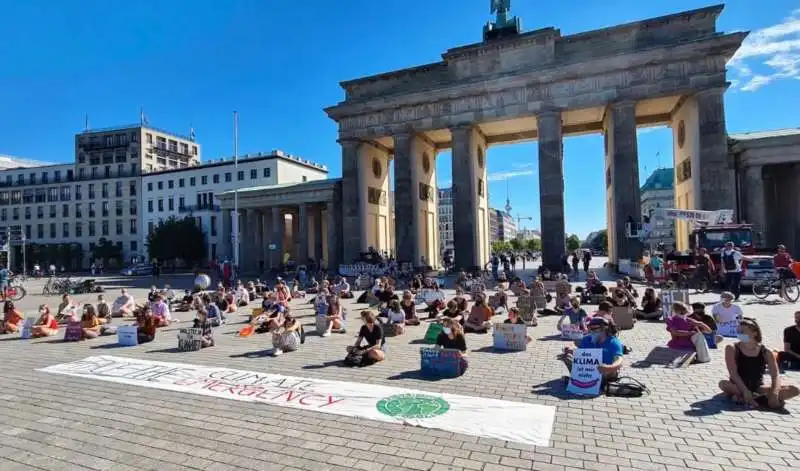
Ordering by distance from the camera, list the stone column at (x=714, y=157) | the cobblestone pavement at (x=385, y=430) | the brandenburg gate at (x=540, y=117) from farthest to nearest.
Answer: the brandenburg gate at (x=540, y=117) < the stone column at (x=714, y=157) < the cobblestone pavement at (x=385, y=430)

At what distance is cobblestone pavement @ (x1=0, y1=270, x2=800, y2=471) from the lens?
5.11 meters

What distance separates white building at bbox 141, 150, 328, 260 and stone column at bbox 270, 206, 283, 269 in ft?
52.5

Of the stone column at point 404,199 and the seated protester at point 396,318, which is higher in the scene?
the stone column at point 404,199

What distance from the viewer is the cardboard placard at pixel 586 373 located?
283 inches

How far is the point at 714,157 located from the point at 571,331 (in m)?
25.7

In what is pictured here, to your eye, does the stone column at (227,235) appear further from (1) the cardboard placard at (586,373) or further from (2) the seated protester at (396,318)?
(1) the cardboard placard at (586,373)

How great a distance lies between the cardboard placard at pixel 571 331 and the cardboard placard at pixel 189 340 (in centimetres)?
920

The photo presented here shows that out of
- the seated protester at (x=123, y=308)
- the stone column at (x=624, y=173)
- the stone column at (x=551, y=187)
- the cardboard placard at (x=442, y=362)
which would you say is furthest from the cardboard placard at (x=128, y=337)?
the stone column at (x=624, y=173)

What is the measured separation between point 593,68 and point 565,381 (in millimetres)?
31111

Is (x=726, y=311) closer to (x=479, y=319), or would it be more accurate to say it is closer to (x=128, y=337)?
(x=479, y=319)

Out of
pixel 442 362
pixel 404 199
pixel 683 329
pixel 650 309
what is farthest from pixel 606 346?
pixel 404 199

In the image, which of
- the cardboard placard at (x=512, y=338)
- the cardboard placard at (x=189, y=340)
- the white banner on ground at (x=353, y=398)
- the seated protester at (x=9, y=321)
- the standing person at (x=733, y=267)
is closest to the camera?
the white banner on ground at (x=353, y=398)

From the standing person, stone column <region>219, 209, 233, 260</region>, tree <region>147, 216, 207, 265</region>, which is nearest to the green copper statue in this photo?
the standing person

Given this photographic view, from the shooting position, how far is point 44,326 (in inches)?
557
